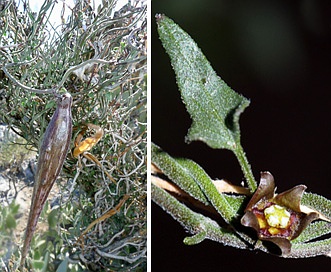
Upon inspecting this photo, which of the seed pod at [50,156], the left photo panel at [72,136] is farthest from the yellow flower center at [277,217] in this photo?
the seed pod at [50,156]

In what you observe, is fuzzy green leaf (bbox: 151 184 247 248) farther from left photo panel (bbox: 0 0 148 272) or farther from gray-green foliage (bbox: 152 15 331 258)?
left photo panel (bbox: 0 0 148 272)

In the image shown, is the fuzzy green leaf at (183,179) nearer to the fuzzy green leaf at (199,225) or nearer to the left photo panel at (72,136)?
the fuzzy green leaf at (199,225)

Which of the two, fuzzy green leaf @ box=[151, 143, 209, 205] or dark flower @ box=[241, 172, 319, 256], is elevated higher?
fuzzy green leaf @ box=[151, 143, 209, 205]

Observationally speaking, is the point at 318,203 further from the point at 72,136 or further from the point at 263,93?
the point at 72,136

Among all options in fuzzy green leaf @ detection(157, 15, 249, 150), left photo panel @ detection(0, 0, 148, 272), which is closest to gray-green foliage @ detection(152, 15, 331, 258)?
fuzzy green leaf @ detection(157, 15, 249, 150)

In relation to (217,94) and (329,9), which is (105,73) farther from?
(329,9)

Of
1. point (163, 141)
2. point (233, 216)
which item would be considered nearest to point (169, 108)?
point (163, 141)

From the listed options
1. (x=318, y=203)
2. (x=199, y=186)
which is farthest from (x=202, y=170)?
(x=318, y=203)
